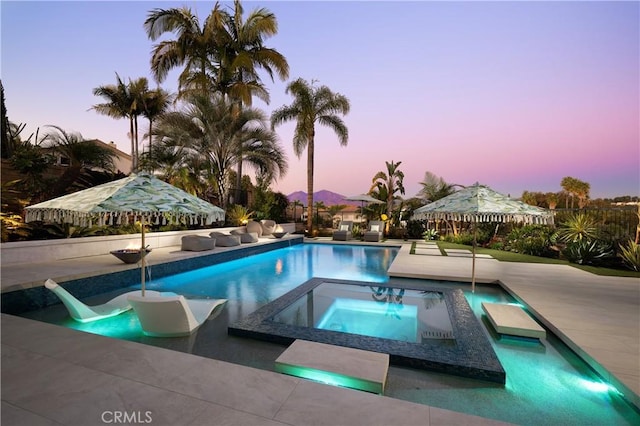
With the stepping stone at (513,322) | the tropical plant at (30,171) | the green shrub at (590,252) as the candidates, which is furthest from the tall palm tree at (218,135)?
the green shrub at (590,252)

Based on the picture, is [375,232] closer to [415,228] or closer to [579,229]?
[415,228]

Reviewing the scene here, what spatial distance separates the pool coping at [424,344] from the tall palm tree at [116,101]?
16.2 m

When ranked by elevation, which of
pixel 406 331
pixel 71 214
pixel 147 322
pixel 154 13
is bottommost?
pixel 406 331

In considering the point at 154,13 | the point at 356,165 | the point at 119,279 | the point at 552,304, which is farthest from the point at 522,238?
the point at 154,13

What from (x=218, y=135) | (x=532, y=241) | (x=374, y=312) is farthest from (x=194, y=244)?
(x=532, y=241)

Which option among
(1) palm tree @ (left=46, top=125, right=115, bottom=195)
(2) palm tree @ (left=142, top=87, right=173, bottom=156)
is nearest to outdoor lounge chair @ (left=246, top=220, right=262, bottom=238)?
(1) palm tree @ (left=46, top=125, right=115, bottom=195)

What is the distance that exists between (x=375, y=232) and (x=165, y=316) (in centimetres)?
1177

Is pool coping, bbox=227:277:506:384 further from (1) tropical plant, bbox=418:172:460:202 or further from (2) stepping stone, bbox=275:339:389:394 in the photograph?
(1) tropical plant, bbox=418:172:460:202

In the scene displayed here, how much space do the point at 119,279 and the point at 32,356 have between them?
3.64 metres

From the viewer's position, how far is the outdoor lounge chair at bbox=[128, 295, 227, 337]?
3271 mm

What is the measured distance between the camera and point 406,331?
3.91 metres

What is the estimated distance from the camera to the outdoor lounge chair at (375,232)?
13.9m

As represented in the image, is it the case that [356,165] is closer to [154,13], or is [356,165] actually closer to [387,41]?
[387,41]

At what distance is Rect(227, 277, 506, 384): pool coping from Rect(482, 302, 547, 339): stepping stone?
11.4 inches
